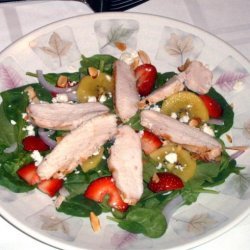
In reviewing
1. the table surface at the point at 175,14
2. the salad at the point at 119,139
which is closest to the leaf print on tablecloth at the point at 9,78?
the salad at the point at 119,139

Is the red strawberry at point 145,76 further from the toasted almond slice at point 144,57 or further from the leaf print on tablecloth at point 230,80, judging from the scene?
the leaf print on tablecloth at point 230,80

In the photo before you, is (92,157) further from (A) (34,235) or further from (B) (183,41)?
(B) (183,41)

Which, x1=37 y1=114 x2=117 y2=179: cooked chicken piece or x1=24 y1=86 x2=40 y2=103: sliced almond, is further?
x1=24 y1=86 x2=40 y2=103: sliced almond

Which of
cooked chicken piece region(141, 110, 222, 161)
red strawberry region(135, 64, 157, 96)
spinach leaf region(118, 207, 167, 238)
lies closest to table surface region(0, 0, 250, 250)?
red strawberry region(135, 64, 157, 96)

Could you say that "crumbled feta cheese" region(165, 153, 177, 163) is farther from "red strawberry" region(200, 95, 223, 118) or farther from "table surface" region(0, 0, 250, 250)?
"table surface" region(0, 0, 250, 250)

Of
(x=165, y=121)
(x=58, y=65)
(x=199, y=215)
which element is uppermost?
(x=58, y=65)

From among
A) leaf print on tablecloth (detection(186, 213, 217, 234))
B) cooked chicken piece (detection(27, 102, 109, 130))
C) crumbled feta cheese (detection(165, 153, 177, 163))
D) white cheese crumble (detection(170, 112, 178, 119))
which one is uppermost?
cooked chicken piece (detection(27, 102, 109, 130))

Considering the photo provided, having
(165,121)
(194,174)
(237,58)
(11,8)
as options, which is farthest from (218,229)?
(11,8)

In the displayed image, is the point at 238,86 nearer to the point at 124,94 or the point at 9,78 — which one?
the point at 124,94
